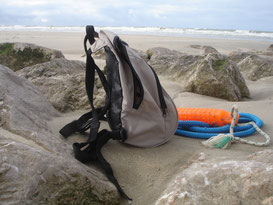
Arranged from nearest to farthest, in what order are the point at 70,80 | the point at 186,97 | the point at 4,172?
the point at 4,172
the point at 70,80
the point at 186,97

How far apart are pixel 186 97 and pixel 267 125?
4.10 feet

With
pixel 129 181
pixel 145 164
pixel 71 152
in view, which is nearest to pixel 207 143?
pixel 145 164

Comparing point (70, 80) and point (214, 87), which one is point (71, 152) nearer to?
point (70, 80)

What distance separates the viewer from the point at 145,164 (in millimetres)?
1783

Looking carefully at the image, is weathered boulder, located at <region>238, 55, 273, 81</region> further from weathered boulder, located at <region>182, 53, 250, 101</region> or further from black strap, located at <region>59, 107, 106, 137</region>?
black strap, located at <region>59, 107, 106, 137</region>

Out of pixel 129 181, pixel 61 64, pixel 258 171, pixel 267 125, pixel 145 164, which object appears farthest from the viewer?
pixel 61 64

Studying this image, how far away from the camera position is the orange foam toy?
243 centimetres

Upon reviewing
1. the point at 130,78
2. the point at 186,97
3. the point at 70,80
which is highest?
the point at 130,78

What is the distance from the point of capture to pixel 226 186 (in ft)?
4.16

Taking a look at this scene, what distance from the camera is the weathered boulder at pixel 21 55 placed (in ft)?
16.2

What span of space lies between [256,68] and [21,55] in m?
4.69

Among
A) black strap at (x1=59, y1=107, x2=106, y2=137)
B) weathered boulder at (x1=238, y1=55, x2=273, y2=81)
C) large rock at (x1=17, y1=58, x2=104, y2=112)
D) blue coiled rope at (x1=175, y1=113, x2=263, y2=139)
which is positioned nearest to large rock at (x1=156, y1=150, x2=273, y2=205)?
blue coiled rope at (x1=175, y1=113, x2=263, y2=139)

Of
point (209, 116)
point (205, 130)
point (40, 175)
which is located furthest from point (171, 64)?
point (40, 175)

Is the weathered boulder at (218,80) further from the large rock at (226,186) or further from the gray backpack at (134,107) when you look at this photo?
the large rock at (226,186)
